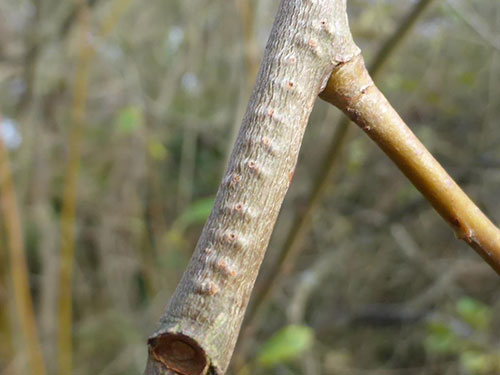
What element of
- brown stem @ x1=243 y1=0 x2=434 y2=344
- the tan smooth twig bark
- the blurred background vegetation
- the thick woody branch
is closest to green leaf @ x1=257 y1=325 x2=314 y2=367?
brown stem @ x1=243 y1=0 x2=434 y2=344

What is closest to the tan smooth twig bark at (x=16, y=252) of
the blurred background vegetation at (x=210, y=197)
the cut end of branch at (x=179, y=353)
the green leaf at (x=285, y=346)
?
the blurred background vegetation at (x=210, y=197)

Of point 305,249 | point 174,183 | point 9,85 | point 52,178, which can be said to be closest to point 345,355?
point 305,249

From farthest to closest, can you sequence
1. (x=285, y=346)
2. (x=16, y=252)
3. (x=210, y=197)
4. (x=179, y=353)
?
(x=210, y=197), (x=16, y=252), (x=285, y=346), (x=179, y=353)

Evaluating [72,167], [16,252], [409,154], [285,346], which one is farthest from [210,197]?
[409,154]

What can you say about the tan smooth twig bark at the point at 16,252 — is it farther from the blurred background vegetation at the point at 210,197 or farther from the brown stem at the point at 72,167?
the blurred background vegetation at the point at 210,197

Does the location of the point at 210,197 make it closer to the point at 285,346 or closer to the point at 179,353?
the point at 285,346

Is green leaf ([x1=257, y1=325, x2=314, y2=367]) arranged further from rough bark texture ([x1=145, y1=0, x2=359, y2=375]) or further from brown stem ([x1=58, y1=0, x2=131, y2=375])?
rough bark texture ([x1=145, y1=0, x2=359, y2=375])

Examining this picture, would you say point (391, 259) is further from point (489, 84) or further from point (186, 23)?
point (186, 23)
